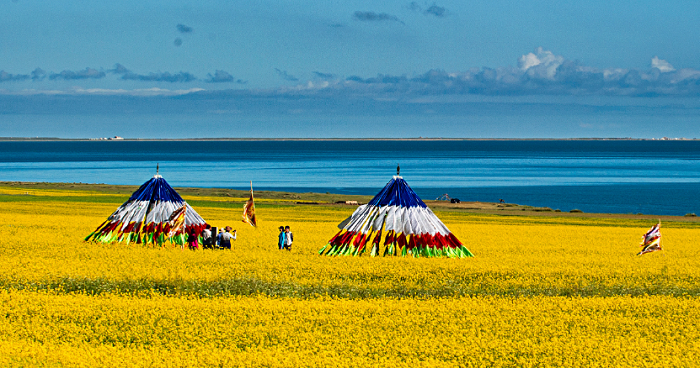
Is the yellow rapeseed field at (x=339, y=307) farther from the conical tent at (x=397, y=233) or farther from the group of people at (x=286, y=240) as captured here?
the conical tent at (x=397, y=233)

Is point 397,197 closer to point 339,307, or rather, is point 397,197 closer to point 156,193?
point 339,307

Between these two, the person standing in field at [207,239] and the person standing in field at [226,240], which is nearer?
the person standing in field at [226,240]

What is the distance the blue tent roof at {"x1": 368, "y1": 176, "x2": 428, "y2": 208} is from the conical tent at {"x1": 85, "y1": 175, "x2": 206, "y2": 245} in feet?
27.9

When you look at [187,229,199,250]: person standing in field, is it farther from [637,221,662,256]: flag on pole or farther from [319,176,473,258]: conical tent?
[637,221,662,256]: flag on pole

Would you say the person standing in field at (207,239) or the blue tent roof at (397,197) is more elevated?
the blue tent roof at (397,197)

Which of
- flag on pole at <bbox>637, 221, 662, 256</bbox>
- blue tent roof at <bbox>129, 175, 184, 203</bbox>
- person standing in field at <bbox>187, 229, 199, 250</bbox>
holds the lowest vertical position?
person standing in field at <bbox>187, 229, 199, 250</bbox>

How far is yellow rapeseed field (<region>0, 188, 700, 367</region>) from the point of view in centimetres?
1548

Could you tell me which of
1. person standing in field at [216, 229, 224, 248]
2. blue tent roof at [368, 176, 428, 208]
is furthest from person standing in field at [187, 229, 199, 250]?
blue tent roof at [368, 176, 428, 208]

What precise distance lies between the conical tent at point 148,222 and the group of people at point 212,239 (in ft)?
1.14

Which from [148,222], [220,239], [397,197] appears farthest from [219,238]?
[397,197]

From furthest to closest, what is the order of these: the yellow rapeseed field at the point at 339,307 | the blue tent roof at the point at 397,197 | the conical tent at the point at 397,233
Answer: the blue tent roof at the point at 397,197
the conical tent at the point at 397,233
the yellow rapeseed field at the point at 339,307

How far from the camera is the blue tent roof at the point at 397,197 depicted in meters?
28.7

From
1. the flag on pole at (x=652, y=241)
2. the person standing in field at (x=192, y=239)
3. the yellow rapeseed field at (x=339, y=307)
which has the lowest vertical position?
the yellow rapeseed field at (x=339, y=307)

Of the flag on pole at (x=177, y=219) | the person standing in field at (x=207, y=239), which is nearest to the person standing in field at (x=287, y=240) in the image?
the person standing in field at (x=207, y=239)
